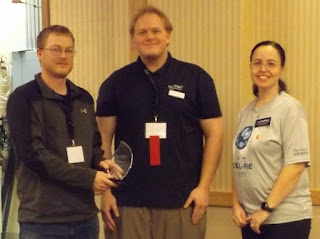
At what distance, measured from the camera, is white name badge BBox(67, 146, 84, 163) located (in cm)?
205

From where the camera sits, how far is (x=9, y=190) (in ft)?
13.4

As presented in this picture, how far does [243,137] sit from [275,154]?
6.8 inches

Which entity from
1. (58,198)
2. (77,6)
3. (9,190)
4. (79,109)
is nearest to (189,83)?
(79,109)

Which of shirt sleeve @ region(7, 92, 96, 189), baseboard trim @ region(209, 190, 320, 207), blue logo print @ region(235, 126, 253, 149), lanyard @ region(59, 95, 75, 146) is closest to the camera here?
shirt sleeve @ region(7, 92, 96, 189)

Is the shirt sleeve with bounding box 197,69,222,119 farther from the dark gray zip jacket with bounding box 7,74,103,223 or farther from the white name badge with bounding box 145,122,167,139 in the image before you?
the dark gray zip jacket with bounding box 7,74,103,223

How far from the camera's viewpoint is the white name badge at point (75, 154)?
205 cm

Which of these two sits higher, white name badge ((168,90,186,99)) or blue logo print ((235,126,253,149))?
white name badge ((168,90,186,99))

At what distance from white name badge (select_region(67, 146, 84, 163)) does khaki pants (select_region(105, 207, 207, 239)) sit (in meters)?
0.43

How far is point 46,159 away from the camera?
195 cm

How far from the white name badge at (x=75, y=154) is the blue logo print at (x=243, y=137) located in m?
0.69

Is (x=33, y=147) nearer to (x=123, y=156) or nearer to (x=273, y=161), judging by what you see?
(x=123, y=156)

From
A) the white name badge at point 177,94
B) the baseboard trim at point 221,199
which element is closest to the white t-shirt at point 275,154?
the white name badge at point 177,94

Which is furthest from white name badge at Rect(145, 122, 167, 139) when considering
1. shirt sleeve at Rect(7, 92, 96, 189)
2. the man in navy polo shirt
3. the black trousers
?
the black trousers

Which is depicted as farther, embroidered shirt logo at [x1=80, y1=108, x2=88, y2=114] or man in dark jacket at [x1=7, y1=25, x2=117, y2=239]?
embroidered shirt logo at [x1=80, y1=108, x2=88, y2=114]
